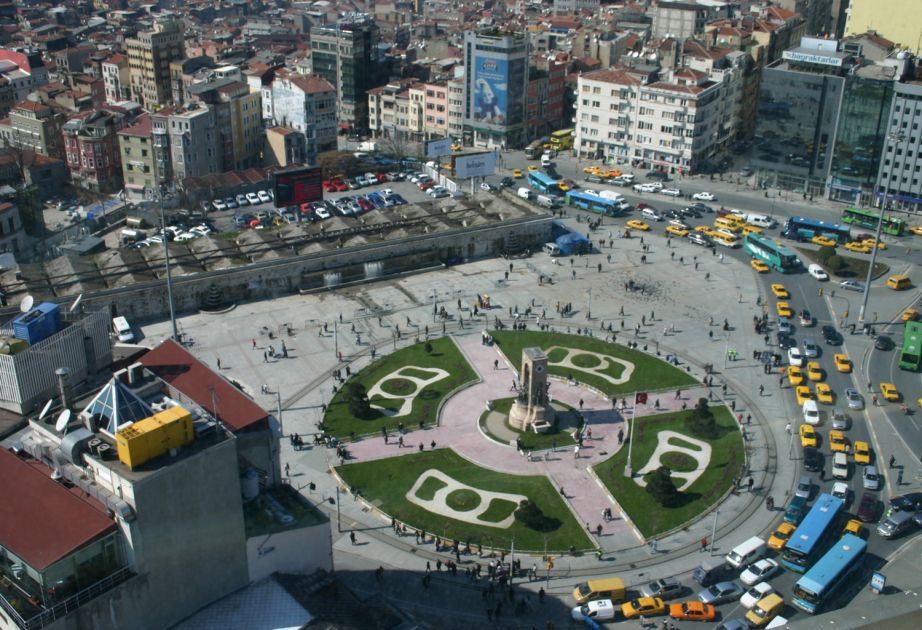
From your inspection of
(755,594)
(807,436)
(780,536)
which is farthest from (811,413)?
(755,594)

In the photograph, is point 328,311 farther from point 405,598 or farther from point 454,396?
point 405,598

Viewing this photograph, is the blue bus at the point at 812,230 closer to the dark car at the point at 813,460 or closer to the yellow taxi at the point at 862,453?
the yellow taxi at the point at 862,453

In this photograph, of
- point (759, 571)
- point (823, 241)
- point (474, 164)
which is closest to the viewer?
point (759, 571)

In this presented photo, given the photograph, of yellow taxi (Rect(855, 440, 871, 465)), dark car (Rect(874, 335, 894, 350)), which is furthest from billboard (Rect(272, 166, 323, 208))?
yellow taxi (Rect(855, 440, 871, 465))

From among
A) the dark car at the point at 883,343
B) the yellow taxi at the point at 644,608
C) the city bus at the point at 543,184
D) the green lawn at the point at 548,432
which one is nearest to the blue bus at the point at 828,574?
the yellow taxi at the point at 644,608

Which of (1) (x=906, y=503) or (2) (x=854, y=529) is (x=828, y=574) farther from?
(1) (x=906, y=503)

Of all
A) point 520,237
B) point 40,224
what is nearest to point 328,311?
point 520,237
